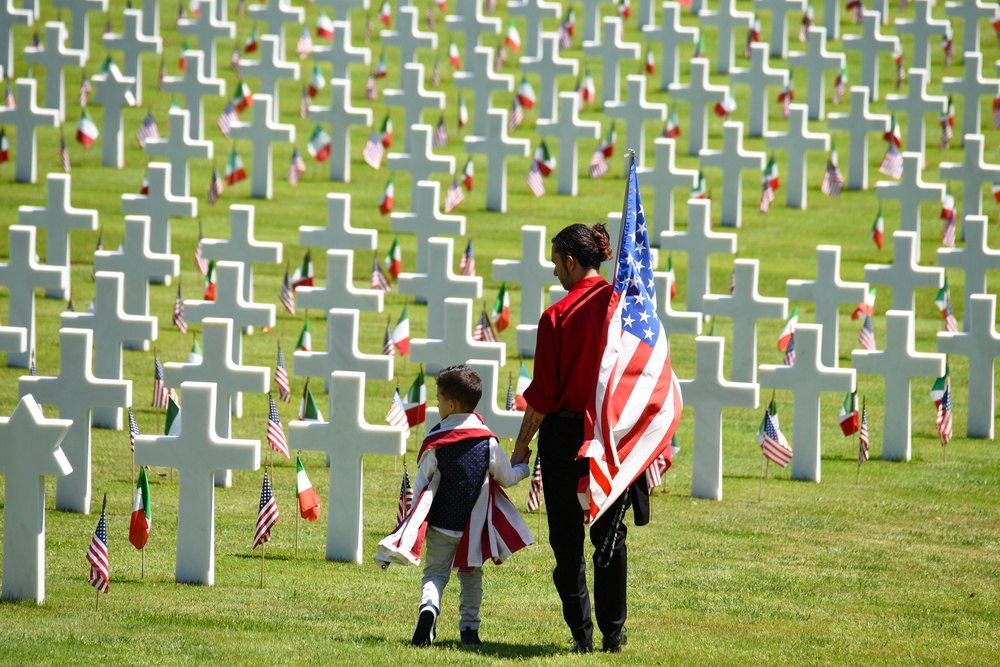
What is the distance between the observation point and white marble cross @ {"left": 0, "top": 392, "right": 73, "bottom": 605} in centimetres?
739

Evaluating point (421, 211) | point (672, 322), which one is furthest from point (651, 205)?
point (672, 322)

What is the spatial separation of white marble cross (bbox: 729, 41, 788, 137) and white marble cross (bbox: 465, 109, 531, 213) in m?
4.01

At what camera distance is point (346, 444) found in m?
8.52

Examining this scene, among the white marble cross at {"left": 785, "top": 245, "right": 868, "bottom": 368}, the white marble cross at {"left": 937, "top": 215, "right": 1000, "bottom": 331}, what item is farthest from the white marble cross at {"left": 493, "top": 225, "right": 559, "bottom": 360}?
the white marble cross at {"left": 937, "top": 215, "right": 1000, "bottom": 331}

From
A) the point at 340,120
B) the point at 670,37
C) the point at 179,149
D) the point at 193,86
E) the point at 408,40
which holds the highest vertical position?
the point at 670,37

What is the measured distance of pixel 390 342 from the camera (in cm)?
1273

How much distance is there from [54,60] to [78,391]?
1226 cm

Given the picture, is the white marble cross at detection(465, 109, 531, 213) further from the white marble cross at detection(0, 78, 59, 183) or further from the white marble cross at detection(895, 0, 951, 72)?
the white marble cross at detection(895, 0, 951, 72)

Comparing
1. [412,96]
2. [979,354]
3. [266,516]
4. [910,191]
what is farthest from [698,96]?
[266,516]

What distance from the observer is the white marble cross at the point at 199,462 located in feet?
26.2

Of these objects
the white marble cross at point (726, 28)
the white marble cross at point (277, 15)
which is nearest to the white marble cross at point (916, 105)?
the white marble cross at point (726, 28)

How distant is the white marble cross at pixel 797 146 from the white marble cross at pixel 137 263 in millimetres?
8268

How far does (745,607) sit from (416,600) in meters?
1.62

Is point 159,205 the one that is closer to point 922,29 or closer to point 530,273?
point 530,273
